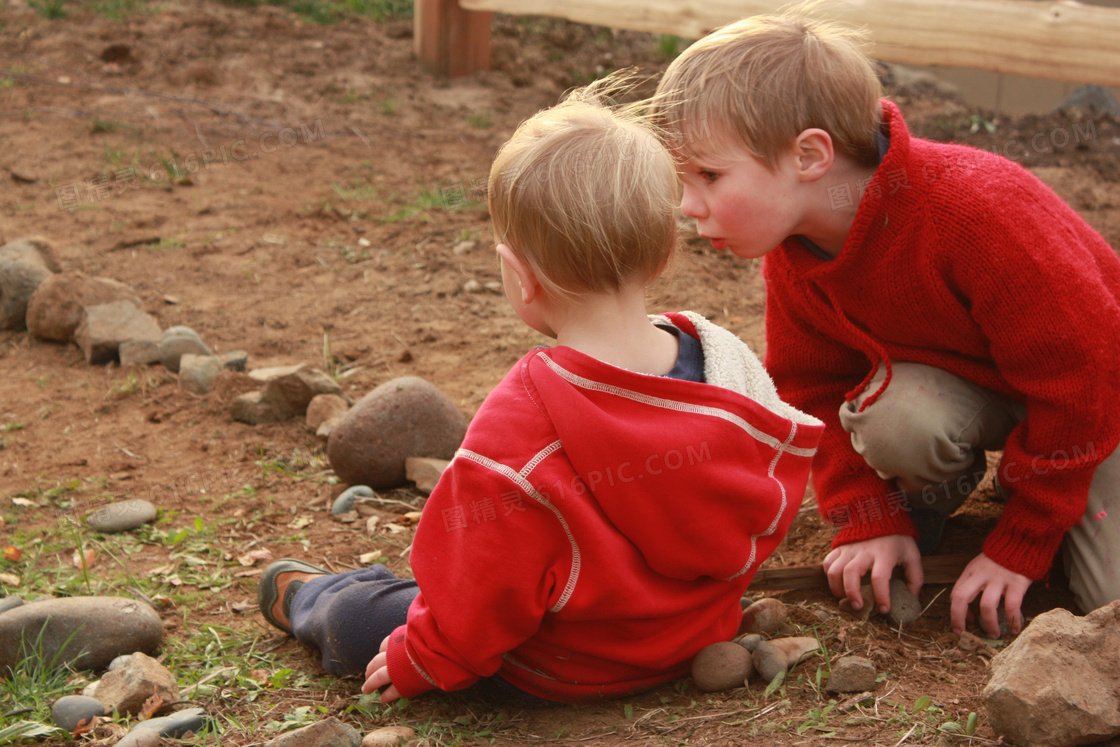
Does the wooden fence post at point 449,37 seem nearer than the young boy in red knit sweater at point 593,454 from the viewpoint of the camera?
No

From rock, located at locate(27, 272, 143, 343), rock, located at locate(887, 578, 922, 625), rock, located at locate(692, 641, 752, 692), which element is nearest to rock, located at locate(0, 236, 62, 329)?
rock, located at locate(27, 272, 143, 343)

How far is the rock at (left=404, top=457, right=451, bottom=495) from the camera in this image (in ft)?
9.11

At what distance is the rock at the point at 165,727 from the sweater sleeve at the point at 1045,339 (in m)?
1.71

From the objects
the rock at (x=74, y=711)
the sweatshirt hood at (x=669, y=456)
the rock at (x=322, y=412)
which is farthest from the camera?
the rock at (x=322, y=412)

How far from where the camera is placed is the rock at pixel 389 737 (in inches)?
67.4

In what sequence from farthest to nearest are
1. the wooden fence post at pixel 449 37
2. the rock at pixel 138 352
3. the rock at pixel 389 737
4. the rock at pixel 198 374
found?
the wooden fence post at pixel 449 37, the rock at pixel 138 352, the rock at pixel 198 374, the rock at pixel 389 737

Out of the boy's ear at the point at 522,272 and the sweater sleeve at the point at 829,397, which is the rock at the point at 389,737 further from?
the sweater sleeve at the point at 829,397

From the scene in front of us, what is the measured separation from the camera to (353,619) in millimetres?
2000

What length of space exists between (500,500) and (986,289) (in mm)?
1072

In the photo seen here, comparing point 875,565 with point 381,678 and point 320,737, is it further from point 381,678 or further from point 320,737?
point 320,737

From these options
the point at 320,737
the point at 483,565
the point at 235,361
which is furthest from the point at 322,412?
the point at 483,565

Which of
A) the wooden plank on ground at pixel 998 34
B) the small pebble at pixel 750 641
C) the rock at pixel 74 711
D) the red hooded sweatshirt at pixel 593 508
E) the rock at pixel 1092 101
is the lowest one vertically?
the rock at pixel 74 711

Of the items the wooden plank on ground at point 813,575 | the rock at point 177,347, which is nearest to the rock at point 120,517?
the rock at point 177,347

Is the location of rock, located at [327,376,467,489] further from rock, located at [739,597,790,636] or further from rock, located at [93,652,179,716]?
rock, located at [739,597,790,636]
